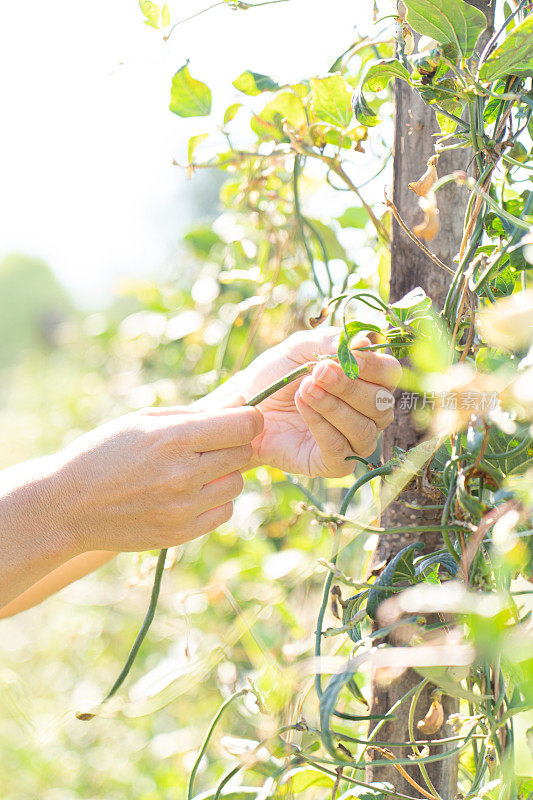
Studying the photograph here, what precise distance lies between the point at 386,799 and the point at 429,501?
209mm

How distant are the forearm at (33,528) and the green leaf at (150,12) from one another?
1.22ft

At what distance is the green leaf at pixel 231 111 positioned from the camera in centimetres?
67

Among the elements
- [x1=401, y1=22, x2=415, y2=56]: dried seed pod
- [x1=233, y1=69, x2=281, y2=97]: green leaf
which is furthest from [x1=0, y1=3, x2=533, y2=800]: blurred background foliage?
[x1=401, y1=22, x2=415, y2=56]: dried seed pod

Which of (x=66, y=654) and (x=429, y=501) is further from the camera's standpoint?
(x=66, y=654)

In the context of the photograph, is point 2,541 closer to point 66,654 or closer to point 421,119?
point 421,119

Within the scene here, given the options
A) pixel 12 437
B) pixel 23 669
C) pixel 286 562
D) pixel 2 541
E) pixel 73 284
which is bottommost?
pixel 73 284

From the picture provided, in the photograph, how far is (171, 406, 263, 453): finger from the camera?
0.54 meters

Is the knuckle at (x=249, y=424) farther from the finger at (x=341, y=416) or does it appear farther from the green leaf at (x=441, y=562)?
the green leaf at (x=441, y=562)

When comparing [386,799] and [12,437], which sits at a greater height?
[386,799]

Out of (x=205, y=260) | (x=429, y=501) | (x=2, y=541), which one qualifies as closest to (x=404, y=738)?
(x=429, y=501)

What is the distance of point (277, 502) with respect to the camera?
3.36ft

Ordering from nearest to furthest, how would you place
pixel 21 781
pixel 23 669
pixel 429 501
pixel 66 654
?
pixel 429 501
pixel 21 781
pixel 66 654
pixel 23 669

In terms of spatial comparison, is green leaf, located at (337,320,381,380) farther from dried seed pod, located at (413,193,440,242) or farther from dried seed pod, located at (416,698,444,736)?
dried seed pod, located at (416,698,444,736)

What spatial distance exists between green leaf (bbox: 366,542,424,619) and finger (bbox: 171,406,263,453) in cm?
18
